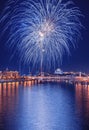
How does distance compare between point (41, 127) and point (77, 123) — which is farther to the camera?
point (77, 123)

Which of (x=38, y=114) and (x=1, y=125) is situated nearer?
(x=1, y=125)

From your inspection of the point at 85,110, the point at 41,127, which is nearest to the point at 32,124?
the point at 41,127

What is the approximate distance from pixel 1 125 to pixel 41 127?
232 cm

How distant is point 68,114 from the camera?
2525cm

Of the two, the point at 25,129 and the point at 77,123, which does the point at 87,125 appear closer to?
the point at 77,123

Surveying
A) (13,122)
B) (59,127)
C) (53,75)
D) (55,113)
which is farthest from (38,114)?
(53,75)

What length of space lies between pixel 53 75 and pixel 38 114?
173m

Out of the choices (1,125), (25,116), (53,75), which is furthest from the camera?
(53,75)

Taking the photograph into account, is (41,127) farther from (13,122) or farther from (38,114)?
(38,114)

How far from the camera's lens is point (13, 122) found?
21672 mm

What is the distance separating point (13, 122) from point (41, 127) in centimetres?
241

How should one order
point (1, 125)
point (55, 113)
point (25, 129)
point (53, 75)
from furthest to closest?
point (53, 75) < point (55, 113) < point (1, 125) < point (25, 129)

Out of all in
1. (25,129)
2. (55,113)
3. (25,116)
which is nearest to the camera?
(25,129)

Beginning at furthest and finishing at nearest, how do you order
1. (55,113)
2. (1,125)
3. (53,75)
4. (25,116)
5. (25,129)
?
(53,75), (55,113), (25,116), (1,125), (25,129)
